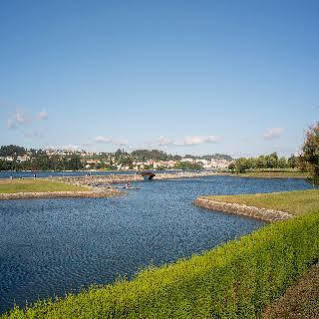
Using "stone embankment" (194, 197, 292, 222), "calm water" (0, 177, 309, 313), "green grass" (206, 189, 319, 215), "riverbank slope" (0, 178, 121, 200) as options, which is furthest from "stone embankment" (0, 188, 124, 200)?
"green grass" (206, 189, 319, 215)

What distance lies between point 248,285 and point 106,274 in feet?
51.4

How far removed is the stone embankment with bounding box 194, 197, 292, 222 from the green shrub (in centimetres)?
3356

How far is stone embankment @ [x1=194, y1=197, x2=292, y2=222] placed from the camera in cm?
5637

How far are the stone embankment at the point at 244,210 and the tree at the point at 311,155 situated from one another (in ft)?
25.5

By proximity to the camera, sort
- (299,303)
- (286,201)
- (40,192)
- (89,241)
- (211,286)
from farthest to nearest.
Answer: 1. (40,192)
2. (286,201)
3. (89,241)
4. (299,303)
5. (211,286)

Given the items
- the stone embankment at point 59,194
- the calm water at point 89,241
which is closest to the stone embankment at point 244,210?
the calm water at point 89,241

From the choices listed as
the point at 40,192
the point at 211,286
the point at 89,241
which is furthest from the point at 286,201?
the point at 40,192

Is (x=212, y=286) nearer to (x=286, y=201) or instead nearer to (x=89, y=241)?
(x=89, y=241)

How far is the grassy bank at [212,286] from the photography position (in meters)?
10.7

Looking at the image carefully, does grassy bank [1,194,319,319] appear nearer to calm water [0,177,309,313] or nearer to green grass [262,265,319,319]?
green grass [262,265,319,319]

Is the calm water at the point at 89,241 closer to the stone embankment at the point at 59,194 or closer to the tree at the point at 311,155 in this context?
the tree at the point at 311,155

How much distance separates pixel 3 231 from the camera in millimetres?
50438

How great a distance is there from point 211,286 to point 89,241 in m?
31.8

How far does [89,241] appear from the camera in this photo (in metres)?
43.7
